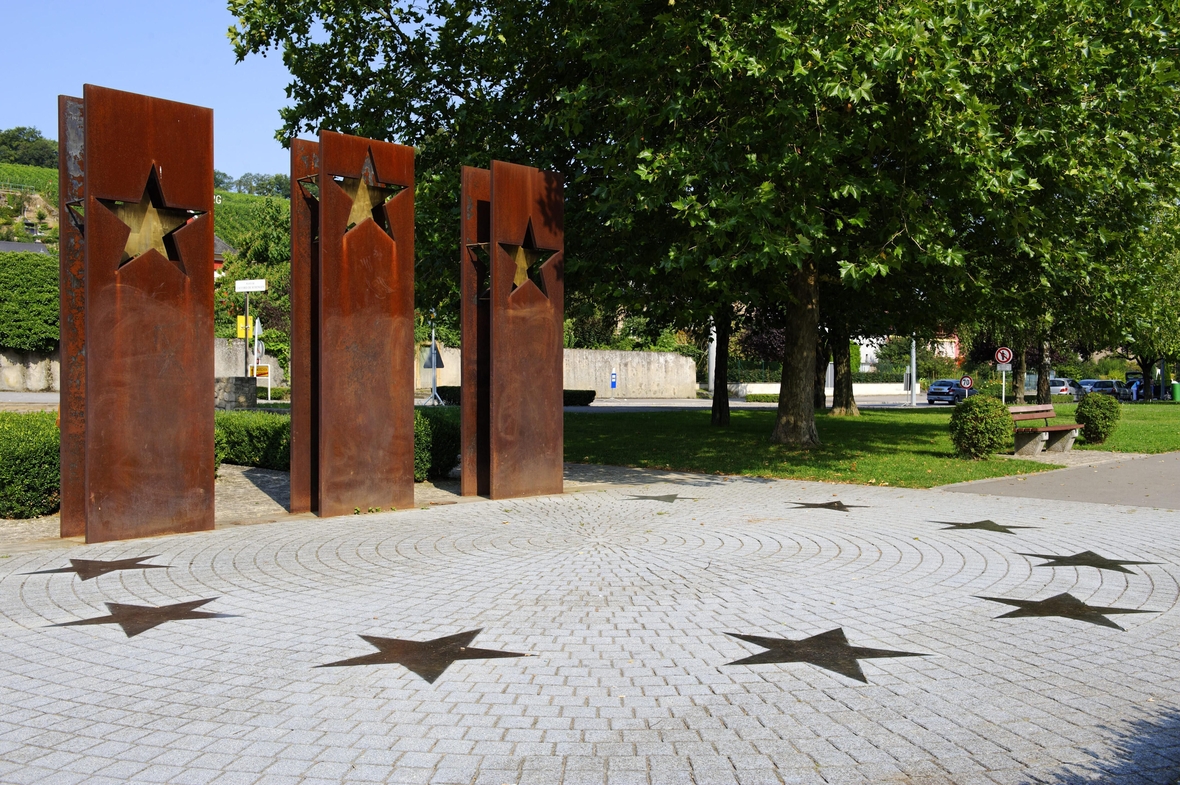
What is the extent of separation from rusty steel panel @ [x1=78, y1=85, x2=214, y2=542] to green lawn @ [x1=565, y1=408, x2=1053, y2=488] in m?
8.60

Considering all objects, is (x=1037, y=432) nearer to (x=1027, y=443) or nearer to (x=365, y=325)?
(x=1027, y=443)

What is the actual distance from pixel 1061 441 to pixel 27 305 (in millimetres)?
39148

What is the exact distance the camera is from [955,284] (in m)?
16.0

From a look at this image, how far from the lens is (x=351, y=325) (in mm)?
10305

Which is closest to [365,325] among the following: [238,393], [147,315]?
[147,315]

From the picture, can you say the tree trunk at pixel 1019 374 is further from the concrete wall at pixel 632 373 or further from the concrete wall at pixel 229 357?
the concrete wall at pixel 229 357

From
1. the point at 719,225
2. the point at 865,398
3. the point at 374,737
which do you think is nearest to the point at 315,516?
the point at 719,225

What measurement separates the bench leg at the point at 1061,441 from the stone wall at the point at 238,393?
63.9 feet

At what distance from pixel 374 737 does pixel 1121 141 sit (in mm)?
12877

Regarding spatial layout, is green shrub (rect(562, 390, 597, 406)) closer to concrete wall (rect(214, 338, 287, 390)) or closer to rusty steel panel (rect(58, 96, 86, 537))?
concrete wall (rect(214, 338, 287, 390))

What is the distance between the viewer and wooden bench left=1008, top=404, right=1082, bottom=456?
1739cm

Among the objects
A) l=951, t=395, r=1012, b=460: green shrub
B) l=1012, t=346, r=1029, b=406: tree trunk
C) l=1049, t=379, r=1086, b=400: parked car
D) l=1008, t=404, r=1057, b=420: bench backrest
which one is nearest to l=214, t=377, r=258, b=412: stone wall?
l=951, t=395, r=1012, b=460: green shrub

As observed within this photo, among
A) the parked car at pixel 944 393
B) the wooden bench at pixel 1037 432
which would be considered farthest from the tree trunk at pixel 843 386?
the parked car at pixel 944 393

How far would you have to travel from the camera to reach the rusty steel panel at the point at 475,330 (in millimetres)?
11805
